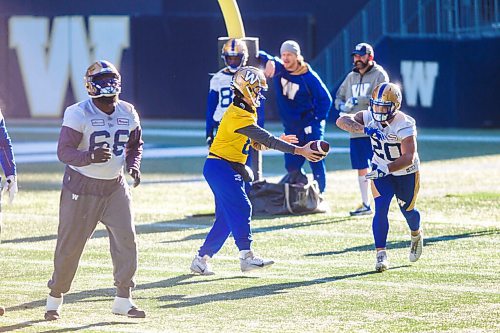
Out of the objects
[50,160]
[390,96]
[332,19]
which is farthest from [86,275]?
[332,19]

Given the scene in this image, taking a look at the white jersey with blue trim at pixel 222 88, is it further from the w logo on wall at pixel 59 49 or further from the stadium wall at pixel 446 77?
the w logo on wall at pixel 59 49

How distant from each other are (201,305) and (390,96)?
266 centimetres

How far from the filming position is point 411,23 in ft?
98.5

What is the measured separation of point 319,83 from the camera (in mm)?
15336

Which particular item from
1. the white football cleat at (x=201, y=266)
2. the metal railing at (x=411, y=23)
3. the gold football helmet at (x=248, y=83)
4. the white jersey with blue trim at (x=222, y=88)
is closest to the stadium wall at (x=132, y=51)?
the metal railing at (x=411, y=23)

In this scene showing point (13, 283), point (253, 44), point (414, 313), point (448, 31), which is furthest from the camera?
point (448, 31)

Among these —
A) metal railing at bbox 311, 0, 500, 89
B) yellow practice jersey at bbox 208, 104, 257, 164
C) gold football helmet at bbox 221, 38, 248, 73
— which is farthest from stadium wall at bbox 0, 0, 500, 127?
yellow practice jersey at bbox 208, 104, 257, 164

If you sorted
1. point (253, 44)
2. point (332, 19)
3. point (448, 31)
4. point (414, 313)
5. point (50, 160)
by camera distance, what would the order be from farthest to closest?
point (332, 19) < point (448, 31) < point (50, 160) < point (253, 44) < point (414, 313)

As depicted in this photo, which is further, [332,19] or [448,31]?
[332,19]

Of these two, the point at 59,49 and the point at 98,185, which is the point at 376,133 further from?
the point at 59,49

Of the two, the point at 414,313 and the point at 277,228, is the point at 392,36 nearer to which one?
the point at 277,228

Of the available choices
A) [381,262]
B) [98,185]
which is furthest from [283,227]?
[98,185]

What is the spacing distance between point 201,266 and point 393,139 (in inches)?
79.3

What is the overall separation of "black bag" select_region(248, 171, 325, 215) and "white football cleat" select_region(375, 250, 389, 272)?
4088 mm
